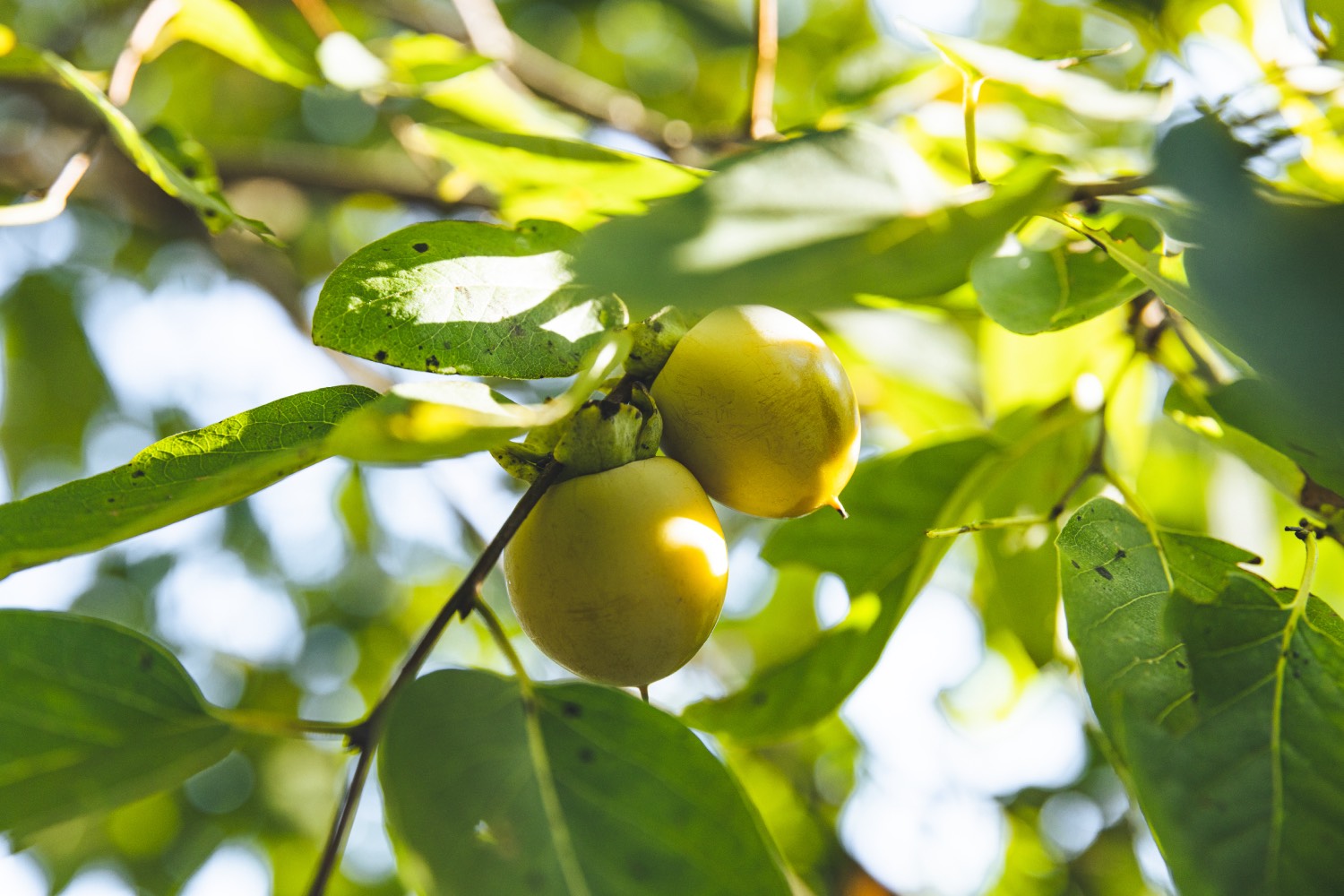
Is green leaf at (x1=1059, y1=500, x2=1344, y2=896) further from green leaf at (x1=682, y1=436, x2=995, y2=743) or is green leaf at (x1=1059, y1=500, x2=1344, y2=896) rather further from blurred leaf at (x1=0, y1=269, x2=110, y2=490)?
blurred leaf at (x1=0, y1=269, x2=110, y2=490)

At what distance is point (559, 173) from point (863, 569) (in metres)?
0.55

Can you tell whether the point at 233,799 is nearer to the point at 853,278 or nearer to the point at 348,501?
the point at 348,501

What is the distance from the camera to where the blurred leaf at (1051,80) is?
0.83 meters

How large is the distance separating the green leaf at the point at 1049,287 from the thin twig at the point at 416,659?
1.29 feet

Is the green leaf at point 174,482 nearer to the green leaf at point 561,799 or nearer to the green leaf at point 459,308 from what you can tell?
the green leaf at point 459,308

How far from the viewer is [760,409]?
728mm

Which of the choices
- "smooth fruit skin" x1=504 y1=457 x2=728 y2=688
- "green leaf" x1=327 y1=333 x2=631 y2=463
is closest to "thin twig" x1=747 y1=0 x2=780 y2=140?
"smooth fruit skin" x1=504 y1=457 x2=728 y2=688

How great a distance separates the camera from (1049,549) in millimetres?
1191

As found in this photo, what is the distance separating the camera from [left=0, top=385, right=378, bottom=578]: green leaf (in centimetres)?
61

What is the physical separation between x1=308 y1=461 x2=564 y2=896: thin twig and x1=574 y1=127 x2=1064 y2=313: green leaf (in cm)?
29

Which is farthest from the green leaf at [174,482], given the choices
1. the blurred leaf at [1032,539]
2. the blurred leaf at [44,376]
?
the blurred leaf at [44,376]

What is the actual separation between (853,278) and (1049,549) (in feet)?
2.76

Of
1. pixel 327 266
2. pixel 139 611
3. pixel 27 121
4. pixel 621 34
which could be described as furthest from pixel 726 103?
pixel 139 611

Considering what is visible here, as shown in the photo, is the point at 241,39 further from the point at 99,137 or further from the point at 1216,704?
the point at 1216,704
